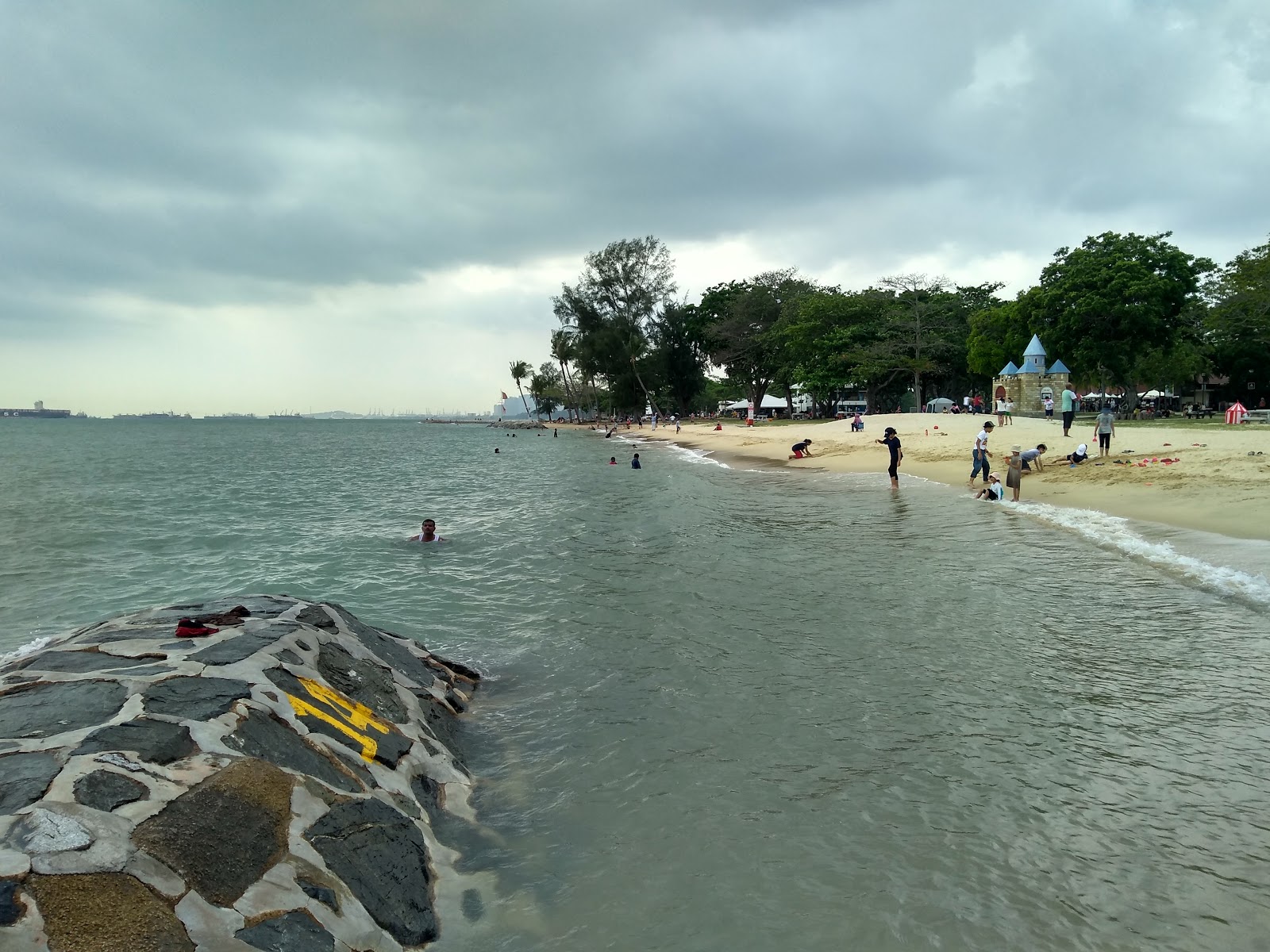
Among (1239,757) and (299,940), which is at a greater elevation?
(299,940)

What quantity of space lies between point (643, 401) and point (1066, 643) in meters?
92.5

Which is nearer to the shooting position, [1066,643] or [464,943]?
[464,943]

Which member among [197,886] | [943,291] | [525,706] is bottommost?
[525,706]

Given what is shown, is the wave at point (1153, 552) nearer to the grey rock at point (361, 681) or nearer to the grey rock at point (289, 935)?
the grey rock at point (361, 681)

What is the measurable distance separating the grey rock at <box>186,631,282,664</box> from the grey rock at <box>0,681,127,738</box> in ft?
2.07

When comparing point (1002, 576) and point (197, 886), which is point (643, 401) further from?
point (197, 886)

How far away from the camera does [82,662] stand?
4.86m

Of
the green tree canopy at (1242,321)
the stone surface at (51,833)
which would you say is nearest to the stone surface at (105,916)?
the stone surface at (51,833)

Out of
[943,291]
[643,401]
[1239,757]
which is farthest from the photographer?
[643,401]

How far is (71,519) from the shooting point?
2178 cm

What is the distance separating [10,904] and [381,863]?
5.82ft

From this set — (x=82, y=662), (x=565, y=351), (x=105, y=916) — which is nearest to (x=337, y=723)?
(x=82, y=662)

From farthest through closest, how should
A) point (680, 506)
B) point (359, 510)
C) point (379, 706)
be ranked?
point (359, 510), point (680, 506), point (379, 706)

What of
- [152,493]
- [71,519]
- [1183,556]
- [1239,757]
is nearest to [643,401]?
[152,493]
